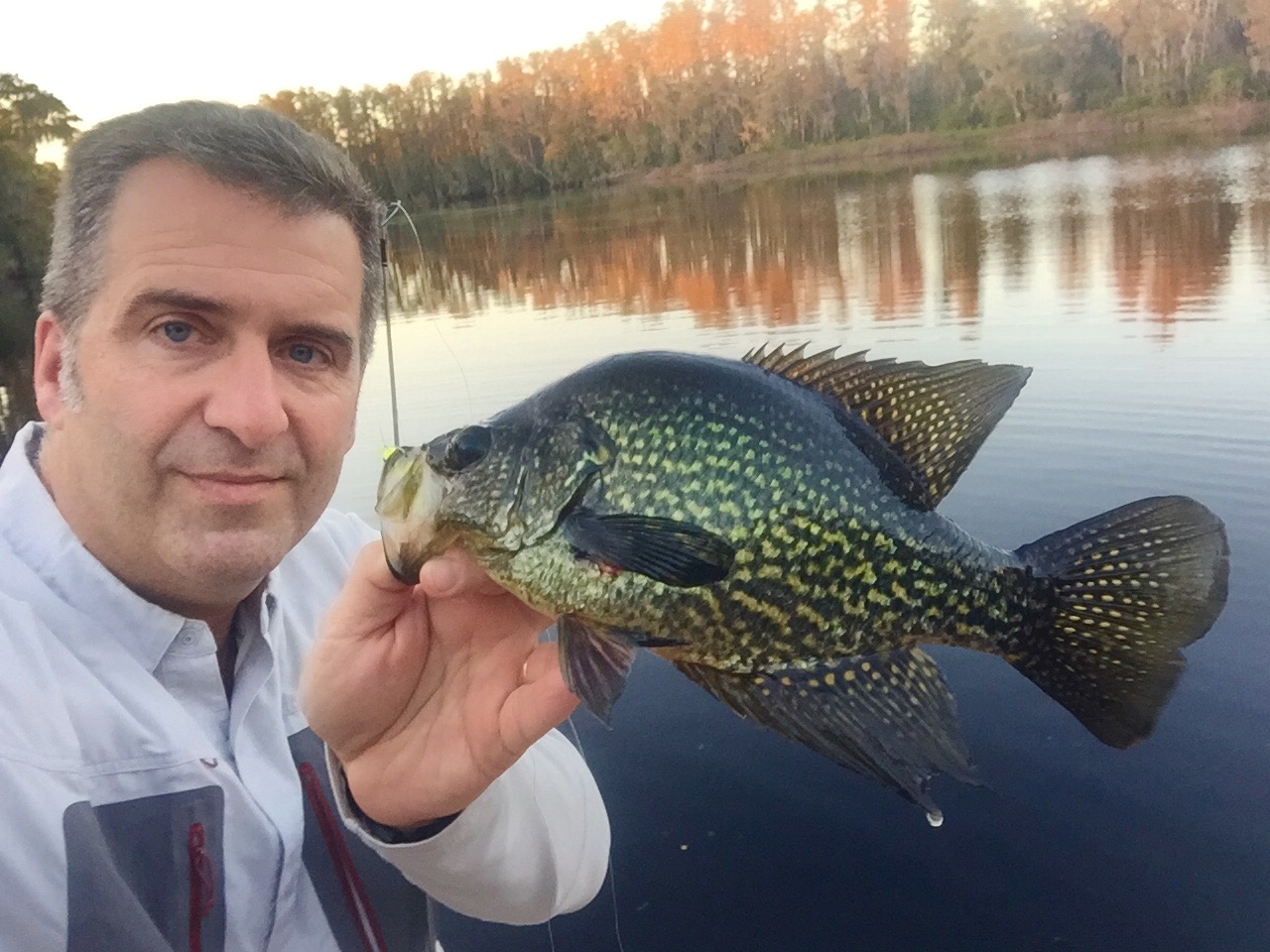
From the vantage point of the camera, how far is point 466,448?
71.9 inches

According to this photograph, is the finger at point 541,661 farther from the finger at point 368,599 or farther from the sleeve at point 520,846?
the sleeve at point 520,846

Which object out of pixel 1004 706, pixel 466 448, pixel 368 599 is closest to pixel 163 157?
pixel 466 448

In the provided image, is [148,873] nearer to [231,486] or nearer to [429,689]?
[429,689]

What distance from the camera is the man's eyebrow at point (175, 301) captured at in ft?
6.61

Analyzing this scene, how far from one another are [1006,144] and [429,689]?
5461 cm

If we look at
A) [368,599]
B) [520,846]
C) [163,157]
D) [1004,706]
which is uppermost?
[163,157]

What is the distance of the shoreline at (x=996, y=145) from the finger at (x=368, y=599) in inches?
1742

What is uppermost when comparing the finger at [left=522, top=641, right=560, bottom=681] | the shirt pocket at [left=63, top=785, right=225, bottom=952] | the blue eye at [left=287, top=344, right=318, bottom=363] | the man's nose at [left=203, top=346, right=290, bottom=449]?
the blue eye at [left=287, top=344, right=318, bottom=363]

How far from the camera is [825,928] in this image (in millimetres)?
4203

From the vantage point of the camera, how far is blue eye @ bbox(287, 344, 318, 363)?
87.3 inches

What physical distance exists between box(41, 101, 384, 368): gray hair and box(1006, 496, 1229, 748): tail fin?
2.00 m

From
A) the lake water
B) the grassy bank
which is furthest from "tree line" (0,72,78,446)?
the grassy bank

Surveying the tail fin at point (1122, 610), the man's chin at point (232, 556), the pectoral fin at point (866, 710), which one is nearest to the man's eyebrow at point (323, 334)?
the man's chin at point (232, 556)

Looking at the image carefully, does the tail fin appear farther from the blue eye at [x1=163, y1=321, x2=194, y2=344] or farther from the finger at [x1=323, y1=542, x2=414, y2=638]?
the blue eye at [x1=163, y1=321, x2=194, y2=344]
